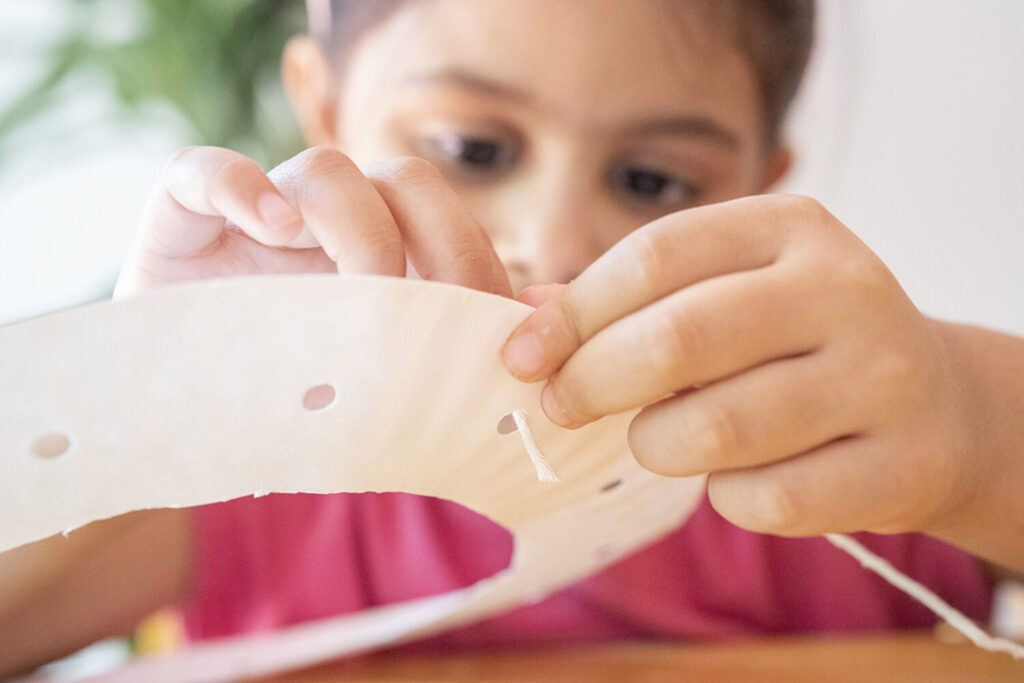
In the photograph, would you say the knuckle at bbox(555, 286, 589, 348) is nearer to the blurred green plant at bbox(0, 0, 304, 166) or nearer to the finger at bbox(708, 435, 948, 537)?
the finger at bbox(708, 435, 948, 537)

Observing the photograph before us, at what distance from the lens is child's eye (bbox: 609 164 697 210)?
540 millimetres

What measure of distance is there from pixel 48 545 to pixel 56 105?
48 centimetres

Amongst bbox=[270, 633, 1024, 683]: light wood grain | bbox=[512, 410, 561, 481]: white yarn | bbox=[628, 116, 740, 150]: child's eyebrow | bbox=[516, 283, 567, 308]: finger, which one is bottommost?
bbox=[270, 633, 1024, 683]: light wood grain

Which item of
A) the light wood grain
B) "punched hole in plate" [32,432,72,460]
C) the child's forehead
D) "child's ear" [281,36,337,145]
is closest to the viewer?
"punched hole in plate" [32,432,72,460]

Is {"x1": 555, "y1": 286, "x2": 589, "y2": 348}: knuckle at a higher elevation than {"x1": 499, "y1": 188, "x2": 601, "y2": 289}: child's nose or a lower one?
lower

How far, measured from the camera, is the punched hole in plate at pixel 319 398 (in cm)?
18

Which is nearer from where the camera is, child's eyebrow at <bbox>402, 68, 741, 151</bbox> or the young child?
the young child

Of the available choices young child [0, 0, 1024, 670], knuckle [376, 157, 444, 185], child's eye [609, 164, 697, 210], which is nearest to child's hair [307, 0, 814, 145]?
young child [0, 0, 1024, 670]

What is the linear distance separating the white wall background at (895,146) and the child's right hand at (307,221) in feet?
1.52

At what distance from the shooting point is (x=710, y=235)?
20 centimetres

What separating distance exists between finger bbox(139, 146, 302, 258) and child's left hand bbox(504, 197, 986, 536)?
73 millimetres

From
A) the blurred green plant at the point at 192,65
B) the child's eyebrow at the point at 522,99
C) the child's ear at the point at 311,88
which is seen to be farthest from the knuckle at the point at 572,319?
the blurred green plant at the point at 192,65

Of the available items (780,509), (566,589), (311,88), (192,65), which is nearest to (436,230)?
(780,509)

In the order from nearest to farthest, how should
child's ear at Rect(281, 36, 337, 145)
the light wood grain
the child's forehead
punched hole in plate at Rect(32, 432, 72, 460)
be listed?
punched hole in plate at Rect(32, 432, 72, 460)
the light wood grain
the child's forehead
child's ear at Rect(281, 36, 337, 145)
